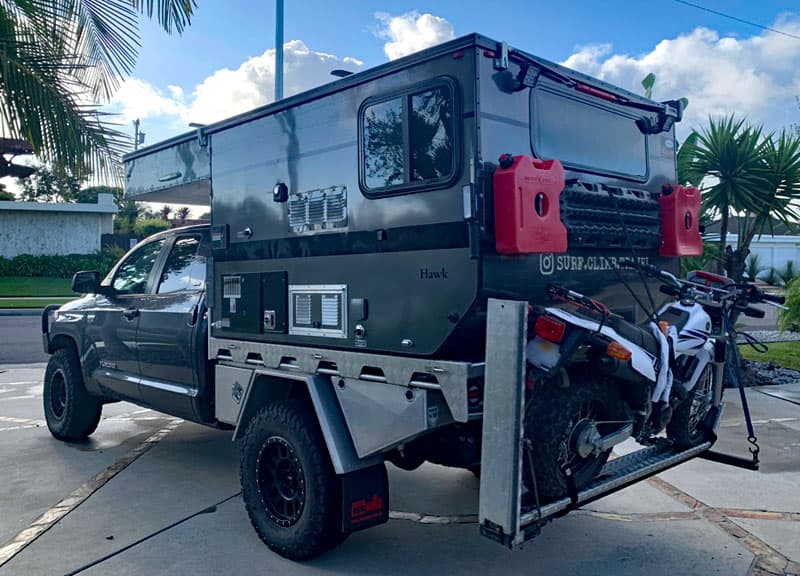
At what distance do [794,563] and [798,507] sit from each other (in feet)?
3.65

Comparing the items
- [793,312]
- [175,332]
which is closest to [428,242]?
[175,332]

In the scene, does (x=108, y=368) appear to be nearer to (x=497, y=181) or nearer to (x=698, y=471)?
(x=497, y=181)

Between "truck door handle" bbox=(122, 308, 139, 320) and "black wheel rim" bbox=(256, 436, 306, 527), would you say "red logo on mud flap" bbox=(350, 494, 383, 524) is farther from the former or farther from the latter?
"truck door handle" bbox=(122, 308, 139, 320)

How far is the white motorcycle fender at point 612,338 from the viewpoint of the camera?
3.54 metres

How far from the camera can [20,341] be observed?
15.1m

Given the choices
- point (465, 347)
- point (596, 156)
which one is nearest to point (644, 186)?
point (596, 156)

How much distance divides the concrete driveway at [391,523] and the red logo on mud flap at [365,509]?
1.15 ft

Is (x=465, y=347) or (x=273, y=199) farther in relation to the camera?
(x=273, y=199)

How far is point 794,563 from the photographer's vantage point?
13.4 ft

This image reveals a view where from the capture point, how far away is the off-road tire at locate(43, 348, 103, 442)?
22.5ft

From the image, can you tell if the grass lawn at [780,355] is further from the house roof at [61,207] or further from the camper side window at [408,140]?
the house roof at [61,207]

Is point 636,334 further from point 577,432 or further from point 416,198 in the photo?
point 416,198

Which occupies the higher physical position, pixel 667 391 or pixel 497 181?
pixel 497 181

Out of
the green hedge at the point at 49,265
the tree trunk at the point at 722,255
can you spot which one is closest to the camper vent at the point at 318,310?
the tree trunk at the point at 722,255
